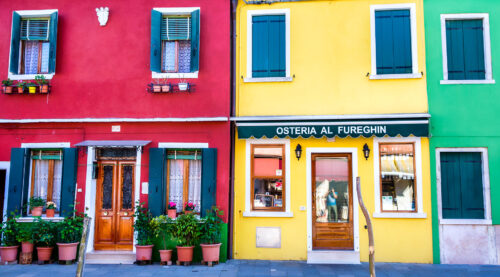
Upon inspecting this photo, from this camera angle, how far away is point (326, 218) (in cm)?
982

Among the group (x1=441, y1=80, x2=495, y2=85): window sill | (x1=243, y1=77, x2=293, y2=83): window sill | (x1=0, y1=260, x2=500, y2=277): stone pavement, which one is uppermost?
(x1=243, y1=77, x2=293, y2=83): window sill

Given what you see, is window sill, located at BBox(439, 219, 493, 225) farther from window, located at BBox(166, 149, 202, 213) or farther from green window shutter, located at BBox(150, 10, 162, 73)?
green window shutter, located at BBox(150, 10, 162, 73)

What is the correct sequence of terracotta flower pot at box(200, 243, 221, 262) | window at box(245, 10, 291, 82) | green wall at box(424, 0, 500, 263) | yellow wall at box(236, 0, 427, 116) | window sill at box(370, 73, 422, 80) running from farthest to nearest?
window at box(245, 10, 291, 82)
yellow wall at box(236, 0, 427, 116)
window sill at box(370, 73, 422, 80)
green wall at box(424, 0, 500, 263)
terracotta flower pot at box(200, 243, 221, 262)

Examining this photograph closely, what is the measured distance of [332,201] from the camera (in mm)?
9852

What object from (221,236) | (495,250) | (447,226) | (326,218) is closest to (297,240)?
(326,218)

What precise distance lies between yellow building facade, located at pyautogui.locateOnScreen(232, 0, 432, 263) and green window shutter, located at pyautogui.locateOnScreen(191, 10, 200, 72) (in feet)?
3.44

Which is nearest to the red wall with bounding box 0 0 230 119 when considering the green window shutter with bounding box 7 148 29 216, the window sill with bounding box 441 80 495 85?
the green window shutter with bounding box 7 148 29 216

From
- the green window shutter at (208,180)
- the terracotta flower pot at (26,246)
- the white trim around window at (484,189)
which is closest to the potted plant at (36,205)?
the terracotta flower pot at (26,246)

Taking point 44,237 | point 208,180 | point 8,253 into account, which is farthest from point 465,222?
point 8,253

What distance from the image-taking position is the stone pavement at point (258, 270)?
848 centimetres

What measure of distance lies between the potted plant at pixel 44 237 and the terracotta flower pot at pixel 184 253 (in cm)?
302

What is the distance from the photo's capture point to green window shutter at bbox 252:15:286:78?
10164 millimetres

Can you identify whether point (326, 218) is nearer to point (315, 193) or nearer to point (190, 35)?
point (315, 193)

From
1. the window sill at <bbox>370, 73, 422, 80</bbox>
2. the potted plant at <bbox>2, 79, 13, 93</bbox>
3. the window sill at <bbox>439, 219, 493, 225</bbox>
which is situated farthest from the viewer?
the potted plant at <bbox>2, 79, 13, 93</bbox>
